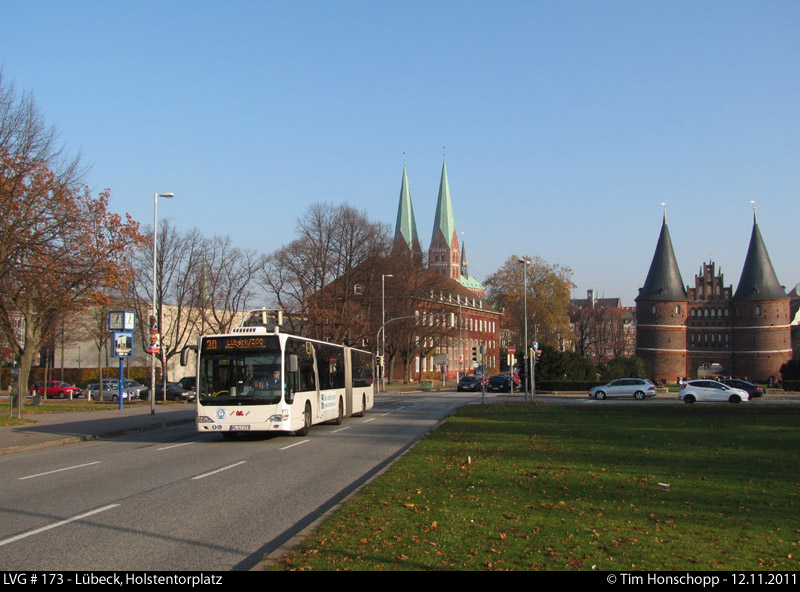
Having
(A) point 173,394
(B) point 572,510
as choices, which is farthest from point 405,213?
(B) point 572,510

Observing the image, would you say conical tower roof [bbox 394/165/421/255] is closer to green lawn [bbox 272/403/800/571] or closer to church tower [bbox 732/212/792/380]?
church tower [bbox 732/212/792/380]

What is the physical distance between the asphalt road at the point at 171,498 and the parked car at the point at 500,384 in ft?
148

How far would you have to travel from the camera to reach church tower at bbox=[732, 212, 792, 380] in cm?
10156

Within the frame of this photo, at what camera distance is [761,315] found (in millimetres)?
101938

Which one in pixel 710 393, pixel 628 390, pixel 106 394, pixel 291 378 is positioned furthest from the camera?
pixel 106 394

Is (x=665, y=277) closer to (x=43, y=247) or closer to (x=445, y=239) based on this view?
(x=445, y=239)

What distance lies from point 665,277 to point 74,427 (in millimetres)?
90406

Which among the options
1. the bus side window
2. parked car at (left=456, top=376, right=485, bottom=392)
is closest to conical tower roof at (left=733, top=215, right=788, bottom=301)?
parked car at (left=456, top=376, right=485, bottom=392)

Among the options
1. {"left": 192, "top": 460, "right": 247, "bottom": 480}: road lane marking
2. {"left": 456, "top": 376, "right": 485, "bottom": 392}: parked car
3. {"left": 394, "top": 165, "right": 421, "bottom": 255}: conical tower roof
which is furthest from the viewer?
{"left": 394, "top": 165, "right": 421, "bottom": 255}: conical tower roof

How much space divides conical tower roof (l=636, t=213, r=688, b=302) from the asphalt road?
88.0m

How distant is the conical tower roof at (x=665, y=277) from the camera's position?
10069 cm

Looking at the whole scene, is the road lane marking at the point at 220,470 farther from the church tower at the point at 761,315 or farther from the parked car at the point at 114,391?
the church tower at the point at 761,315

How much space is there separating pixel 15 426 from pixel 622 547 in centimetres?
2203

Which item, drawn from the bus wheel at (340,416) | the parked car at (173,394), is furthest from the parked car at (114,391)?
the bus wheel at (340,416)
